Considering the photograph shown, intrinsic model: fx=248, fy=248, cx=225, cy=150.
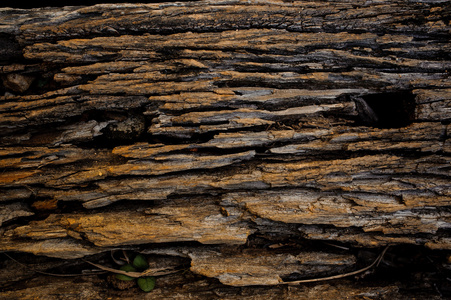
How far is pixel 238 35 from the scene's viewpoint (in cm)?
370

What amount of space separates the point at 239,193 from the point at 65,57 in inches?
125

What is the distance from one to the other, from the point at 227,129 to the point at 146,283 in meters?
2.43

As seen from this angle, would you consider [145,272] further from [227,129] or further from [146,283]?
[227,129]

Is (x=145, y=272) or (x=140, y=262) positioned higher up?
(x=140, y=262)

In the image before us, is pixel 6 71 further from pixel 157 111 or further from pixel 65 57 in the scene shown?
pixel 157 111

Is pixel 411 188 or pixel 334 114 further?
pixel 334 114

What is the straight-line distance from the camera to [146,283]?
3467 millimetres

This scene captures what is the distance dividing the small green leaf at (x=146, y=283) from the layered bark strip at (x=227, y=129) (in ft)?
1.97

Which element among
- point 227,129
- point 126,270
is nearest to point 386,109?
point 227,129

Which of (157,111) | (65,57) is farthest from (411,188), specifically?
(65,57)

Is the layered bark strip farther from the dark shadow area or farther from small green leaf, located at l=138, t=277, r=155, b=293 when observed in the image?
small green leaf, located at l=138, t=277, r=155, b=293

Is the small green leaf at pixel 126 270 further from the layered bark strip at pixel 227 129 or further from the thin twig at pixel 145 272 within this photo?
the layered bark strip at pixel 227 129

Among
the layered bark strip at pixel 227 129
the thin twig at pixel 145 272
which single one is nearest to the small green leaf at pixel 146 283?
the thin twig at pixel 145 272

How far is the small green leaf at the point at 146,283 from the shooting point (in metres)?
3.44
